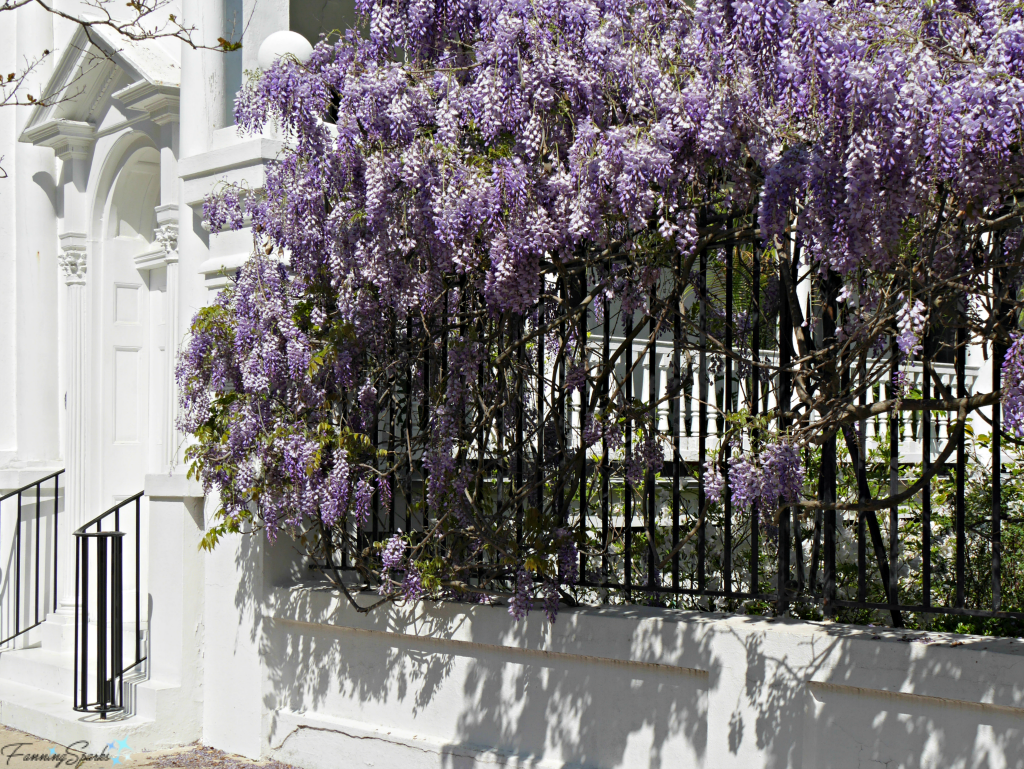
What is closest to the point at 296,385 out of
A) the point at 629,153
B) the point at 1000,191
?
the point at 629,153

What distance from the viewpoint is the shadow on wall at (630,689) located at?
3857mm

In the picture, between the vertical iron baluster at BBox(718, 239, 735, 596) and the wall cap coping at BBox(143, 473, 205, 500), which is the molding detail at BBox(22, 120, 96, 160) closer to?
the wall cap coping at BBox(143, 473, 205, 500)

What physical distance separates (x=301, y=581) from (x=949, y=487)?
3489 millimetres

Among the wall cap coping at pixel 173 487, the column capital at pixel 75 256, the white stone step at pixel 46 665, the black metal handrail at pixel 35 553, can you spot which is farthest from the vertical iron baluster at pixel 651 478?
the column capital at pixel 75 256

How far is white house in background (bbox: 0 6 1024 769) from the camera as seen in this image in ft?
13.5

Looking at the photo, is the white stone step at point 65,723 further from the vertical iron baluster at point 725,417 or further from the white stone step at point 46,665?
the vertical iron baluster at point 725,417

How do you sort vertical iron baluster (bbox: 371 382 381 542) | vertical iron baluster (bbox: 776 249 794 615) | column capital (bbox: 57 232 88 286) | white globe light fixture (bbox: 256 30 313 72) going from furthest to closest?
1. column capital (bbox: 57 232 88 286)
2. white globe light fixture (bbox: 256 30 313 72)
3. vertical iron baluster (bbox: 371 382 381 542)
4. vertical iron baluster (bbox: 776 249 794 615)

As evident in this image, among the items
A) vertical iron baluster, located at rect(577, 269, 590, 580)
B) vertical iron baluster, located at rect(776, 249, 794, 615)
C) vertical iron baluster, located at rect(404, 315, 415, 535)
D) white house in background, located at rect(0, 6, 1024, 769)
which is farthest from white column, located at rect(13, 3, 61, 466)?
vertical iron baluster, located at rect(776, 249, 794, 615)

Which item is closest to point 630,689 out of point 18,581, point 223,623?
point 223,623

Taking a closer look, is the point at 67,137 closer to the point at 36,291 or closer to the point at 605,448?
the point at 36,291

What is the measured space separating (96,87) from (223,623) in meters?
4.42

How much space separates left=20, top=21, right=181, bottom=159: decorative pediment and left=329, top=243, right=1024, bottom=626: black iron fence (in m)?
3.28

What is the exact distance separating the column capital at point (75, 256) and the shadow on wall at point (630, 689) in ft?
12.3

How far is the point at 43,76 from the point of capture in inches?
359
